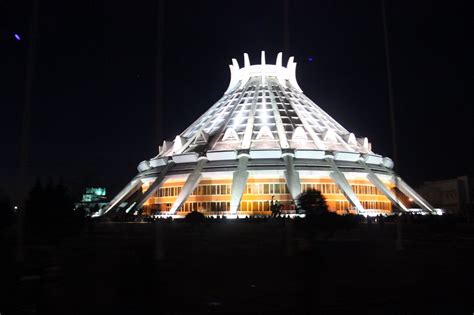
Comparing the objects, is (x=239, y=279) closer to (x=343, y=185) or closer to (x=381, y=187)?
(x=343, y=185)

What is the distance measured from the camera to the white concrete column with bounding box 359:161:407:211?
112 feet

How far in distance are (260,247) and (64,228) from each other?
668cm

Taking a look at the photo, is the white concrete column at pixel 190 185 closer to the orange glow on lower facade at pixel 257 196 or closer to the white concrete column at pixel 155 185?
the orange glow on lower facade at pixel 257 196

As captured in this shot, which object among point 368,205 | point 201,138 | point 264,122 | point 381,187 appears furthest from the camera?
point 264,122

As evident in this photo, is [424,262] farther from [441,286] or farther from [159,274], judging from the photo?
[159,274]

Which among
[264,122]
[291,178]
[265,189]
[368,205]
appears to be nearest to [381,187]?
[368,205]

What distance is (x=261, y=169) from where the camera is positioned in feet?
110

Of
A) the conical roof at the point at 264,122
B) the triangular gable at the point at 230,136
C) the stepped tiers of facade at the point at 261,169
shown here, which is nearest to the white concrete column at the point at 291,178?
the stepped tiers of facade at the point at 261,169

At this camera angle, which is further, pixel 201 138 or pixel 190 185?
pixel 201 138

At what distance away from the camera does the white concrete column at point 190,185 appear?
3256 centimetres

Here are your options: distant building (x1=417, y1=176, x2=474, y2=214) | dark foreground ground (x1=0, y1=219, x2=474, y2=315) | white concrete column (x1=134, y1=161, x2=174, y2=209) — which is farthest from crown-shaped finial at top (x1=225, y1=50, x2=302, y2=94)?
dark foreground ground (x1=0, y1=219, x2=474, y2=315)

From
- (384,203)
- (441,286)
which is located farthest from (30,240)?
(384,203)

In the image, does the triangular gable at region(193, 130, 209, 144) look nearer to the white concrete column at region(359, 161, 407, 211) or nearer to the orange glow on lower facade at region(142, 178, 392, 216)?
the orange glow on lower facade at region(142, 178, 392, 216)

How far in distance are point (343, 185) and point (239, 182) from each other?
25.8 ft
